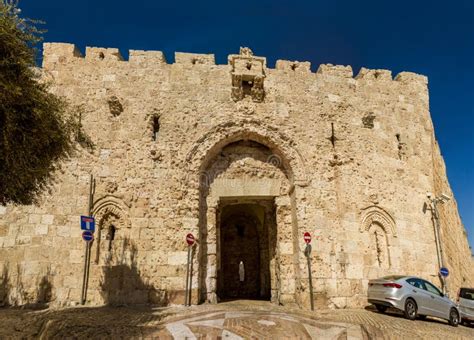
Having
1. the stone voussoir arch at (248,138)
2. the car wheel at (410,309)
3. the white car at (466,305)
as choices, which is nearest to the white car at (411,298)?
the car wheel at (410,309)

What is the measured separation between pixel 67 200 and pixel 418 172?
1217cm

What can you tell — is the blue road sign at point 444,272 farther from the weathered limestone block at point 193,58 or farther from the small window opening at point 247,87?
the weathered limestone block at point 193,58

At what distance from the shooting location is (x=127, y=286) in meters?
10.2

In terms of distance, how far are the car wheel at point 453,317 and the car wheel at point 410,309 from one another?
5.00 ft

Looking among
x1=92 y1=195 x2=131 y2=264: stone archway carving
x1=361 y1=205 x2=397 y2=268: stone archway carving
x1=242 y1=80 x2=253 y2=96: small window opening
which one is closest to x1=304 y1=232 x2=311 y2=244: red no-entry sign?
x1=361 y1=205 x2=397 y2=268: stone archway carving

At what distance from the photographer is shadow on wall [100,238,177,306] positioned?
33.1 ft

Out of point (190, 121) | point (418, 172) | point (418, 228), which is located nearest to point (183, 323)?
point (190, 121)

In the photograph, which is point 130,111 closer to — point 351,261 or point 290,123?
point 290,123

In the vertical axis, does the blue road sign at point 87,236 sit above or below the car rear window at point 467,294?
above

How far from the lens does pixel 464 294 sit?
1234 cm

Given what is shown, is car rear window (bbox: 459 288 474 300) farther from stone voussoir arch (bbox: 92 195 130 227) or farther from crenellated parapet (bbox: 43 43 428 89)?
stone voussoir arch (bbox: 92 195 130 227)

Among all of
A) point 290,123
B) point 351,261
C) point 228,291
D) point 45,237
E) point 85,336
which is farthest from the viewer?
point 228,291

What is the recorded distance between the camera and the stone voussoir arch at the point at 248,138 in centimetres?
1155

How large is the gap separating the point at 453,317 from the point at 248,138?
8293mm
